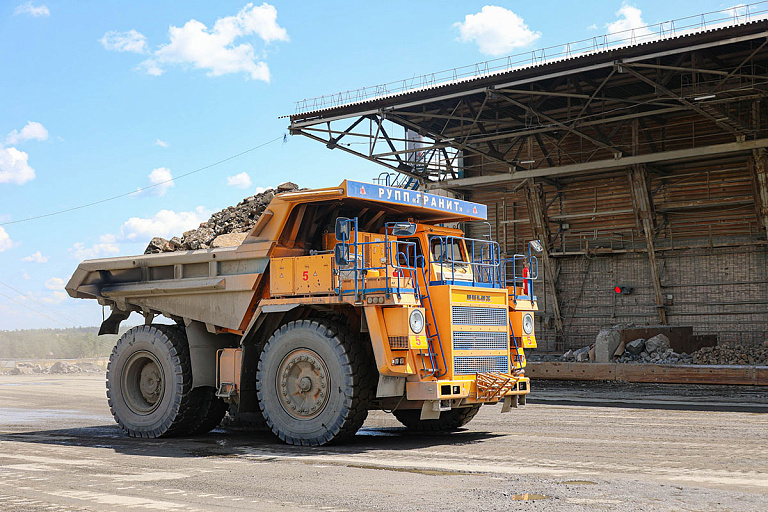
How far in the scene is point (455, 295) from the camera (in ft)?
34.3

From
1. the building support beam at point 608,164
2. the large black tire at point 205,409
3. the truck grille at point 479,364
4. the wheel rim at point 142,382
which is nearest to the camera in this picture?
the truck grille at point 479,364

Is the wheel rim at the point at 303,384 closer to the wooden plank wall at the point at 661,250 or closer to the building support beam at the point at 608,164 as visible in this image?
the wooden plank wall at the point at 661,250

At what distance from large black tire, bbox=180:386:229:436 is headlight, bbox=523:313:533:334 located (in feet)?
15.7

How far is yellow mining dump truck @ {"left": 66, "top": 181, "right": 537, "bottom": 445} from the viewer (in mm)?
10141

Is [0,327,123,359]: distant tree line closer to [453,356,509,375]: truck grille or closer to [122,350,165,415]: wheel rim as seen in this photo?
[122,350,165,415]: wheel rim

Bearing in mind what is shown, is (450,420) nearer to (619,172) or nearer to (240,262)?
(240,262)

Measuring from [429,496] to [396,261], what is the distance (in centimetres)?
444

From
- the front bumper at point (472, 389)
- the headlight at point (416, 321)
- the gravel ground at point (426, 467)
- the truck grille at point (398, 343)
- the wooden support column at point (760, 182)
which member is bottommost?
the gravel ground at point (426, 467)

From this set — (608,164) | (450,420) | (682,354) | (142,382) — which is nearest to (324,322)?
(450,420)

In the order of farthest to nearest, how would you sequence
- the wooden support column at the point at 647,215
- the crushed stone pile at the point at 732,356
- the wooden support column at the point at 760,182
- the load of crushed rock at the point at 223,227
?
the wooden support column at the point at 647,215
the wooden support column at the point at 760,182
the crushed stone pile at the point at 732,356
the load of crushed rock at the point at 223,227

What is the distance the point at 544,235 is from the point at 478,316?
21346mm

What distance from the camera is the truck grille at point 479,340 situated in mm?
10426

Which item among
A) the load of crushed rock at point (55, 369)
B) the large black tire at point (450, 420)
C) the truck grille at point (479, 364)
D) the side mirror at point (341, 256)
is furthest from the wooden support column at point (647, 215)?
the load of crushed rock at point (55, 369)

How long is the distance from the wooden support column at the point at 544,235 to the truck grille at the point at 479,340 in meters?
20.5
